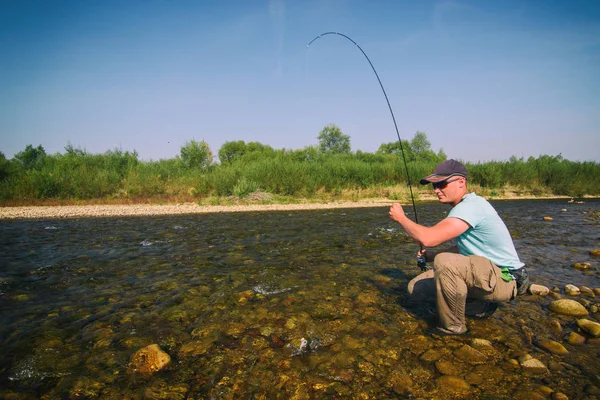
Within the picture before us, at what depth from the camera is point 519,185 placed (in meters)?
30.5

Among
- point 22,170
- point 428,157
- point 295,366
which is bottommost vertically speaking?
point 295,366

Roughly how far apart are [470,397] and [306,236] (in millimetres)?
7220

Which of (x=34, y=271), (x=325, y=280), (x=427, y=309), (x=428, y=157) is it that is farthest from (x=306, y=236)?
(x=428, y=157)

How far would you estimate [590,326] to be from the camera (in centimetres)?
315

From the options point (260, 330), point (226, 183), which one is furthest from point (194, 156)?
point (260, 330)

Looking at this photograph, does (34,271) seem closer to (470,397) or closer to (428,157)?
(470,397)

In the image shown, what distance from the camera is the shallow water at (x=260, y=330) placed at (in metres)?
2.44

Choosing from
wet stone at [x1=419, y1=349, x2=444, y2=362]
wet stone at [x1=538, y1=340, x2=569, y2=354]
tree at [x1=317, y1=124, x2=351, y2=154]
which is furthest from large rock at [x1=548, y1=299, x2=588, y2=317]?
tree at [x1=317, y1=124, x2=351, y2=154]

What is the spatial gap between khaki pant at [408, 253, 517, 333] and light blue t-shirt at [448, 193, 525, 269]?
12 centimetres

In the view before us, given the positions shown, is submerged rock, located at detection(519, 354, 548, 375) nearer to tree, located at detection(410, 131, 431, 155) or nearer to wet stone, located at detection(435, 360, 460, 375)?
wet stone, located at detection(435, 360, 460, 375)

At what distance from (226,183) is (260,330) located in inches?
832

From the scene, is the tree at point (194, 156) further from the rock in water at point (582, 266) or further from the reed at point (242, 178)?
the rock in water at point (582, 266)

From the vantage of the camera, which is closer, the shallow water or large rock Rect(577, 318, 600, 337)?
the shallow water

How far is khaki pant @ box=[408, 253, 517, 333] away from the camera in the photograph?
9.80ft
